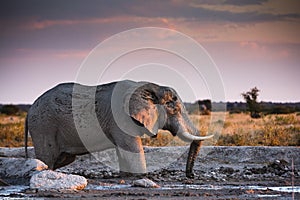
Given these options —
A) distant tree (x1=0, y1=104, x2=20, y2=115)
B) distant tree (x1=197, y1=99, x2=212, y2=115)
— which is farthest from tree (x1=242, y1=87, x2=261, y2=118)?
distant tree (x1=0, y1=104, x2=20, y2=115)

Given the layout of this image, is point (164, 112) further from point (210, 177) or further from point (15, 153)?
point (15, 153)

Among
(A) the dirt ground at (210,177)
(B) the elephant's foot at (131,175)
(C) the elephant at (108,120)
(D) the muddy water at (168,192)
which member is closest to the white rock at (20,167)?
(D) the muddy water at (168,192)

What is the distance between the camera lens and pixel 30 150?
781 inches

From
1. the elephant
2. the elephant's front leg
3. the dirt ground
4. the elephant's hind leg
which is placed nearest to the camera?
the dirt ground

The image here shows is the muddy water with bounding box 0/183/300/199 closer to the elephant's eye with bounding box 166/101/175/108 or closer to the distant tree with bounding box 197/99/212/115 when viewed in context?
the elephant's eye with bounding box 166/101/175/108

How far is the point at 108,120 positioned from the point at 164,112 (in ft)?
3.87

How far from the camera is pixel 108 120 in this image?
51.2ft

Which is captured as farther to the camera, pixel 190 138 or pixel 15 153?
pixel 15 153

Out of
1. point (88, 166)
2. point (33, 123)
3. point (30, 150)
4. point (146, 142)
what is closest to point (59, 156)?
point (33, 123)

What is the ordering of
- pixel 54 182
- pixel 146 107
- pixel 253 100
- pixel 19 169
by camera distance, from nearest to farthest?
pixel 54 182
pixel 19 169
pixel 146 107
pixel 253 100

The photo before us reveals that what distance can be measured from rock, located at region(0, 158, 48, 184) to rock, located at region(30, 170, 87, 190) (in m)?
1.05

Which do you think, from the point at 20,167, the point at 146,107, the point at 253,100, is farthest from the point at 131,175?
the point at 253,100

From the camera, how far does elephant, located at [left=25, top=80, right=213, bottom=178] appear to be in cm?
1530

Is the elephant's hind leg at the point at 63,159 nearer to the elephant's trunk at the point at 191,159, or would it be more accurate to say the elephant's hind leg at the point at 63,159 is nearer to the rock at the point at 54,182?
the elephant's trunk at the point at 191,159
